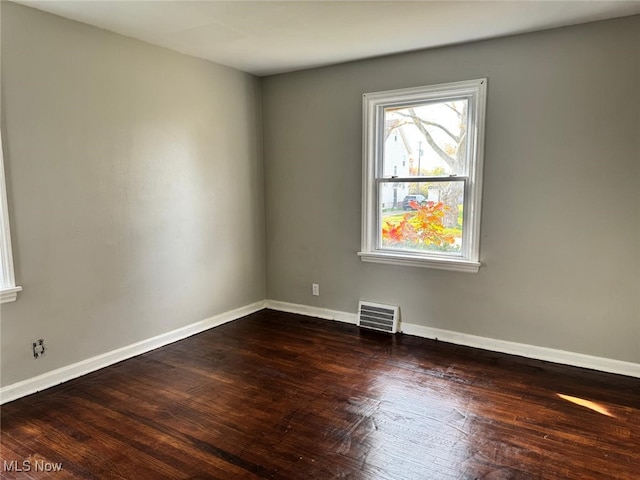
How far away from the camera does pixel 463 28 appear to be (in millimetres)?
2928

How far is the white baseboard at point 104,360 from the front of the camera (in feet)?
8.66

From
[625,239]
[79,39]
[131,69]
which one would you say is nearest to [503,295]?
[625,239]

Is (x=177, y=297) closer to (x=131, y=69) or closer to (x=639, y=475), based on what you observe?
(x=131, y=69)

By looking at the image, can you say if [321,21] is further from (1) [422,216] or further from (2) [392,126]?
(1) [422,216]

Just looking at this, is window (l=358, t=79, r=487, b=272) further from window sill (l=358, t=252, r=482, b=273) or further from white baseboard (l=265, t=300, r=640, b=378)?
white baseboard (l=265, t=300, r=640, b=378)

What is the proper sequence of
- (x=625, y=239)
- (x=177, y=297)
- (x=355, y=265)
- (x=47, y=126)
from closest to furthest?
(x=47, y=126) < (x=625, y=239) < (x=177, y=297) < (x=355, y=265)

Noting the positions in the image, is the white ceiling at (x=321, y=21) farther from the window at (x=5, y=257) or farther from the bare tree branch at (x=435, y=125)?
the window at (x=5, y=257)

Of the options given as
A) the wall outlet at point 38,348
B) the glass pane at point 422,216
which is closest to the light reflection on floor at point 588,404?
the glass pane at point 422,216

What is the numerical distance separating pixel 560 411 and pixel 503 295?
1055 mm

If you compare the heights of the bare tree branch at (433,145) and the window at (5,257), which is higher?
the bare tree branch at (433,145)

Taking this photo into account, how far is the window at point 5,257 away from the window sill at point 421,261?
8.82 feet

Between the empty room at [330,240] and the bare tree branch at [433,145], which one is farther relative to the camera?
the bare tree branch at [433,145]

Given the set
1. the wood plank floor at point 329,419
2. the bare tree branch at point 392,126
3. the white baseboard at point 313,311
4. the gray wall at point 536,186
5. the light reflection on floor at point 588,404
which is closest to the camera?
the wood plank floor at point 329,419

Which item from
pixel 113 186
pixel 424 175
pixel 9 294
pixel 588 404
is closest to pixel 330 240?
pixel 424 175
